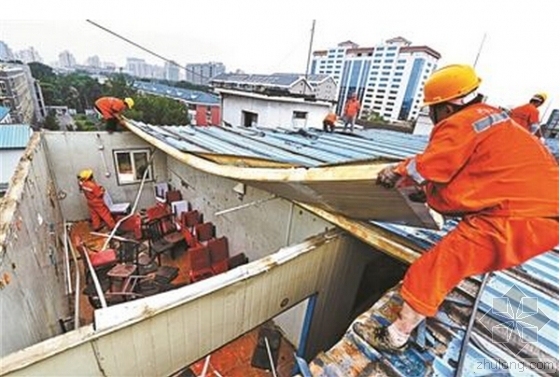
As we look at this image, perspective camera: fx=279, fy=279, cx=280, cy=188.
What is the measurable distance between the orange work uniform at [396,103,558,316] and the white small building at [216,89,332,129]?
490 inches

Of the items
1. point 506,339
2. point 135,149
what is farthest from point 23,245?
point 135,149

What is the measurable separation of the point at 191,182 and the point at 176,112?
89.1 feet

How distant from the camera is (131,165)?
9.23 metres

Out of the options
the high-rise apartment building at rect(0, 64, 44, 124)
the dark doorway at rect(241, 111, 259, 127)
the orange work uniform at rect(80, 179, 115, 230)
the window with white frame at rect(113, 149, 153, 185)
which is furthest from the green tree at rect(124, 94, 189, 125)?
the orange work uniform at rect(80, 179, 115, 230)

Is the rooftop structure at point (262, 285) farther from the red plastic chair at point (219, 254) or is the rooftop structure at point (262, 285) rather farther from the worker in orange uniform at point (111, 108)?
the worker in orange uniform at point (111, 108)

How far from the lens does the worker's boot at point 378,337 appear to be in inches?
81.7

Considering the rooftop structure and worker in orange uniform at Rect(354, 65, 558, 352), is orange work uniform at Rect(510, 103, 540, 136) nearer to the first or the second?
the rooftop structure

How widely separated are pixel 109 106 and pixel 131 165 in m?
2.07

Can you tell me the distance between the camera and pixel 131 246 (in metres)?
7.43

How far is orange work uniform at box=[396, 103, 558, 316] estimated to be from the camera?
1.73m

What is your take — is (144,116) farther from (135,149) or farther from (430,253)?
(430,253)

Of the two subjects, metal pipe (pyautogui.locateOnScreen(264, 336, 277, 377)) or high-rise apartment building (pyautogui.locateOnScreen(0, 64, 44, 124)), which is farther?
high-rise apartment building (pyautogui.locateOnScreen(0, 64, 44, 124))

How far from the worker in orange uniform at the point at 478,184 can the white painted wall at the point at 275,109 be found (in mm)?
12483

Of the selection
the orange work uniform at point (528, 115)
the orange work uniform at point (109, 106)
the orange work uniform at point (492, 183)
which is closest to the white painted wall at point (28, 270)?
the orange work uniform at point (109, 106)
